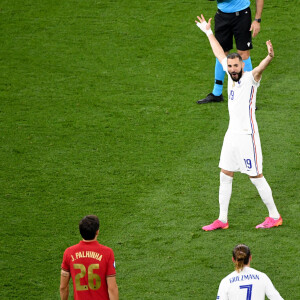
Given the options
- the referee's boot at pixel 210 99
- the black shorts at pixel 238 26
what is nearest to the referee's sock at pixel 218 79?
the referee's boot at pixel 210 99

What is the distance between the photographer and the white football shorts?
712 centimetres

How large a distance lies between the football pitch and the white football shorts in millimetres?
729

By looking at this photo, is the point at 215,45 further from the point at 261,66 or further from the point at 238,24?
the point at 238,24

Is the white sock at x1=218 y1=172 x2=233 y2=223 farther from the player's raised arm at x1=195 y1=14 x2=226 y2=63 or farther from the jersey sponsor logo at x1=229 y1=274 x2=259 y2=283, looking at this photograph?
the jersey sponsor logo at x1=229 y1=274 x2=259 y2=283

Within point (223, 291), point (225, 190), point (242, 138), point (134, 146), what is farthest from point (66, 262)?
point (134, 146)

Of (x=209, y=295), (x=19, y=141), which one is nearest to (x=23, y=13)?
(x=19, y=141)

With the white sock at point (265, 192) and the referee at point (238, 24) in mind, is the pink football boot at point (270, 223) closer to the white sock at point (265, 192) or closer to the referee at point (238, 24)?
the white sock at point (265, 192)

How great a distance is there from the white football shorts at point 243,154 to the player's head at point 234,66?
623 millimetres

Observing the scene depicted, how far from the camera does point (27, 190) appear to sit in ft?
27.6

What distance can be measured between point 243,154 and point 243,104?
531 mm

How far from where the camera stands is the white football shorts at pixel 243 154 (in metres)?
7.12

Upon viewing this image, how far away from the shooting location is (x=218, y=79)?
10164mm

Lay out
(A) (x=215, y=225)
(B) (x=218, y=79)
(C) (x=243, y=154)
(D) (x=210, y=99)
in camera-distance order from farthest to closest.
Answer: (D) (x=210, y=99), (B) (x=218, y=79), (A) (x=215, y=225), (C) (x=243, y=154)

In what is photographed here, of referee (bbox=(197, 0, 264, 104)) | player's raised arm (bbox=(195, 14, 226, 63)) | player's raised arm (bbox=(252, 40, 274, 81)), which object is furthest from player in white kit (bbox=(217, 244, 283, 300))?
referee (bbox=(197, 0, 264, 104))
